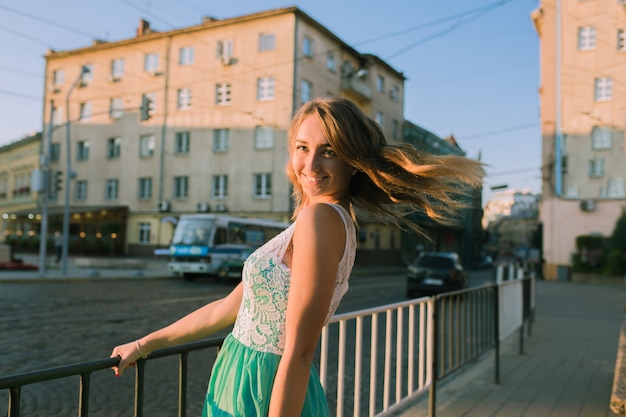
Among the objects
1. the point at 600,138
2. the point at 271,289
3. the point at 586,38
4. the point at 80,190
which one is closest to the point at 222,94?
the point at 80,190

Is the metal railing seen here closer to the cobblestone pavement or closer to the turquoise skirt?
the turquoise skirt

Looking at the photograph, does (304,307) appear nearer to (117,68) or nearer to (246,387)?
(246,387)

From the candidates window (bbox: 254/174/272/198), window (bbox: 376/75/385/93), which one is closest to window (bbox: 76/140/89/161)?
window (bbox: 254/174/272/198)

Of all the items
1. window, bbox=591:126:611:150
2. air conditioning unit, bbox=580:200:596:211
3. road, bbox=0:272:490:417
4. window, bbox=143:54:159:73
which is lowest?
road, bbox=0:272:490:417

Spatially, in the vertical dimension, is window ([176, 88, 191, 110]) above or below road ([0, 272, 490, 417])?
above

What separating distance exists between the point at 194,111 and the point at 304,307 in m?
36.4

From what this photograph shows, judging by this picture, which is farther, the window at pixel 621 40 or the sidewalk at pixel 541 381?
the window at pixel 621 40

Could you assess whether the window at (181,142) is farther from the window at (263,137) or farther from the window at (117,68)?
the window at (117,68)

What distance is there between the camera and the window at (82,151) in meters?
41.8

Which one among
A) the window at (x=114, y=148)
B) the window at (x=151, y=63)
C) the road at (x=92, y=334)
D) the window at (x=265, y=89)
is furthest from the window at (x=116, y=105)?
the road at (x=92, y=334)

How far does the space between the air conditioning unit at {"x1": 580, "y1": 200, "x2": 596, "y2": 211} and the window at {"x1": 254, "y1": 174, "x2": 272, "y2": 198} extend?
18.9 m

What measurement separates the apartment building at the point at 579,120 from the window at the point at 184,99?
2298cm

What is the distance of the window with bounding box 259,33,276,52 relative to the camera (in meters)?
33.5

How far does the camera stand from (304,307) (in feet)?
4.97
